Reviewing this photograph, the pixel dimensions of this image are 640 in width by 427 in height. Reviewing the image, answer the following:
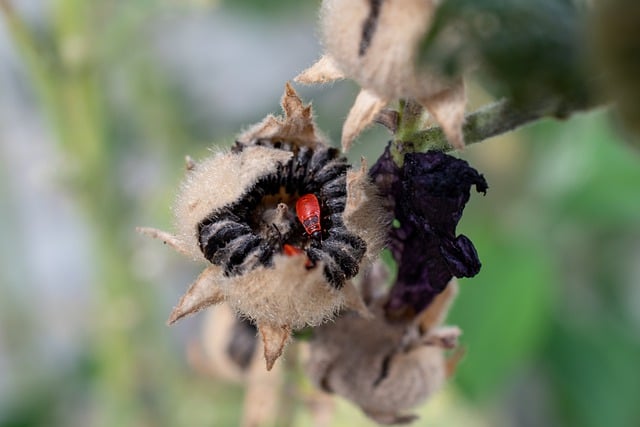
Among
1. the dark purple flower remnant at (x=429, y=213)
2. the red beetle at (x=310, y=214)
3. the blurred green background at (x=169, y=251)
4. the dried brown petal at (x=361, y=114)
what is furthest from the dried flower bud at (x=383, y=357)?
the blurred green background at (x=169, y=251)

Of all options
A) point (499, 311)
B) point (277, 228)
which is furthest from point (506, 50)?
point (499, 311)

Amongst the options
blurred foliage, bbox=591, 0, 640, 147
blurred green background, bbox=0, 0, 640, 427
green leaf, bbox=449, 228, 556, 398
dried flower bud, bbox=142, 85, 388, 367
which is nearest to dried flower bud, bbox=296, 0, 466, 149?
dried flower bud, bbox=142, 85, 388, 367

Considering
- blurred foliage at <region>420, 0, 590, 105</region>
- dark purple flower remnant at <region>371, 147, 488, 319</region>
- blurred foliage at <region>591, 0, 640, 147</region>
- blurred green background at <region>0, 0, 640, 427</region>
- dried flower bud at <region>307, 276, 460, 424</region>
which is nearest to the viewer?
blurred foliage at <region>591, 0, 640, 147</region>

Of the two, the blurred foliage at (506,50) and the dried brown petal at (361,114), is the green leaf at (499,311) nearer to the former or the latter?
the dried brown petal at (361,114)

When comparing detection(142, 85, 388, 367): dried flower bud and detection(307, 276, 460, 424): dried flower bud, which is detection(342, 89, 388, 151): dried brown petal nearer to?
detection(142, 85, 388, 367): dried flower bud

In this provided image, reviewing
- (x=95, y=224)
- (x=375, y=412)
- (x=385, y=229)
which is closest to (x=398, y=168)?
(x=385, y=229)
